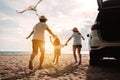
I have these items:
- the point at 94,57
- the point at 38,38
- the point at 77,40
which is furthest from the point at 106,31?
the point at 77,40

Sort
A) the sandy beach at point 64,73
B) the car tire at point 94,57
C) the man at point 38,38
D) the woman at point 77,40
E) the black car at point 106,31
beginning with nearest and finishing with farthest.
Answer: the sandy beach at point 64,73, the black car at point 106,31, the car tire at point 94,57, the man at point 38,38, the woman at point 77,40

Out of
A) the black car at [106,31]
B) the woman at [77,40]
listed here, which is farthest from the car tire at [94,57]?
the woman at [77,40]

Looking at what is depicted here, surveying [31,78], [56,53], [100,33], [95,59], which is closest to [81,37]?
[56,53]

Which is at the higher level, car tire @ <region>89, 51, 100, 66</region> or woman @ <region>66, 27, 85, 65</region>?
woman @ <region>66, 27, 85, 65</region>

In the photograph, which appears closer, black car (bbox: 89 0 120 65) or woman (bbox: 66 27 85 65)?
black car (bbox: 89 0 120 65)

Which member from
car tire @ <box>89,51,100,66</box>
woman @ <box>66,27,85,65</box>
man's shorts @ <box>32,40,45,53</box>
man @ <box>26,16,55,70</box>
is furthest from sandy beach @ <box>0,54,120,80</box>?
woman @ <box>66,27,85,65</box>

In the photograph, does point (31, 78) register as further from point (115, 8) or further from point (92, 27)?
point (115, 8)

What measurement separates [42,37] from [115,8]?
2519 mm

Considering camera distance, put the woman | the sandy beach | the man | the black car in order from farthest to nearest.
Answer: the woman → the man → the black car → the sandy beach

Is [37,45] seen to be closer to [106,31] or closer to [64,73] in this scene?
[64,73]

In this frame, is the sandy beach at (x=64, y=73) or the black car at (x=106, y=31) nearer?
the sandy beach at (x=64, y=73)

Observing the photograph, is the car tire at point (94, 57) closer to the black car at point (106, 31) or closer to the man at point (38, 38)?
the black car at point (106, 31)

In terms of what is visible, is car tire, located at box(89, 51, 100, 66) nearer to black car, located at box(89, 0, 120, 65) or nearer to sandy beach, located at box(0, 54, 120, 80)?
black car, located at box(89, 0, 120, 65)

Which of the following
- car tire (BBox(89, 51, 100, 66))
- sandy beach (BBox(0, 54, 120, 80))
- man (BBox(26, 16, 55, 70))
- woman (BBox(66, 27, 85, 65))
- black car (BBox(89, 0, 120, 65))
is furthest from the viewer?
woman (BBox(66, 27, 85, 65))
